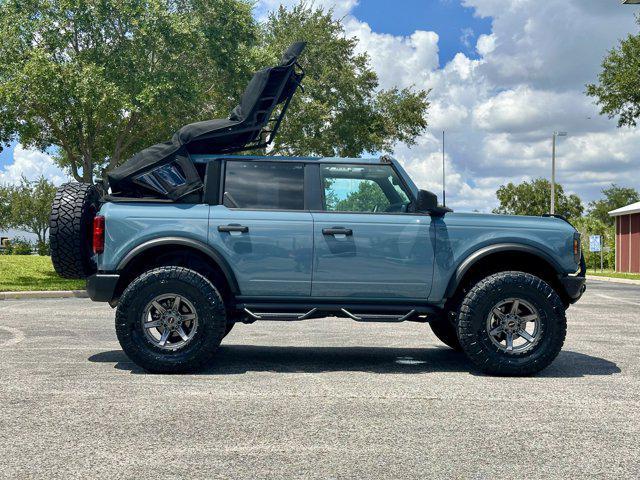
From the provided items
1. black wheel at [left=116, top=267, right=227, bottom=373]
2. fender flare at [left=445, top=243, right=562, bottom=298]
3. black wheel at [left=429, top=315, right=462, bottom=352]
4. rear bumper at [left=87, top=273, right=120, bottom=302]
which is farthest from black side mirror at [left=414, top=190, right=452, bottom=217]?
rear bumper at [left=87, top=273, right=120, bottom=302]

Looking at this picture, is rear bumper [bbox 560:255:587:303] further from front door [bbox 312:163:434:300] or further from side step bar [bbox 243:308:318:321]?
side step bar [bbox 243:308:318:321]

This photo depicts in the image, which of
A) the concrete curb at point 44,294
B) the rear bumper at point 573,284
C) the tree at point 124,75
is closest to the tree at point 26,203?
the tree at point 124,75

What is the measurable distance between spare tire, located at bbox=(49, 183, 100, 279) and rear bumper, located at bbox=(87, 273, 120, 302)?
31 centimetres

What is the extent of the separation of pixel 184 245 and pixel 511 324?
314 centimetres

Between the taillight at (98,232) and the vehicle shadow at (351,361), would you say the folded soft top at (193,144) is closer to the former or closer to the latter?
the taillight at (98,232)

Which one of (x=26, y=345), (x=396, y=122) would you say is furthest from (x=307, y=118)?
(x=26, y=345)

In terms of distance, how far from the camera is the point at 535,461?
3.96 m

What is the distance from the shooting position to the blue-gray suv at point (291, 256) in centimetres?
655

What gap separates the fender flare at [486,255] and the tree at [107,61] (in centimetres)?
1636

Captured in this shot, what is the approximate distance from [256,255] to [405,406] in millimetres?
2141

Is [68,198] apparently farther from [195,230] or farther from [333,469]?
[333,469]

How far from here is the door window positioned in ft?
22.8

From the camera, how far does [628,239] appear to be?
42.7m

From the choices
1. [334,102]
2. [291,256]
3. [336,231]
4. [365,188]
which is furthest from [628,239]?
[291,256]
